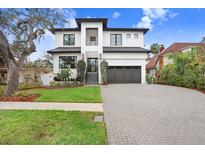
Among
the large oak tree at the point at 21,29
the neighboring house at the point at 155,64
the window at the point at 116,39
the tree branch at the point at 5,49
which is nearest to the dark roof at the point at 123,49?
the window at the point at 116,39

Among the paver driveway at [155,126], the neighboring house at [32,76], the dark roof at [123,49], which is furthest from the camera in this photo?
the dark roof at [123,49]

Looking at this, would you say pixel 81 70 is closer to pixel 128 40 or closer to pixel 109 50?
pixel 109 50

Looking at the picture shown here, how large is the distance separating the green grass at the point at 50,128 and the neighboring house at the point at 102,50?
16.7 meters

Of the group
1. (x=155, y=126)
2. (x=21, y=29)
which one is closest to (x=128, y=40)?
(x=21, y=29)

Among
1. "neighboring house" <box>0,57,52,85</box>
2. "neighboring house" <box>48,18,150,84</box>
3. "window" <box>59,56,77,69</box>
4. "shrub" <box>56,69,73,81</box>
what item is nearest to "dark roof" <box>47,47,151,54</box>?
"neighboring house" <box>48,18,150,84</box>

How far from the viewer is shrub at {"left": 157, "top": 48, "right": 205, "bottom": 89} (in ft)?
64.2

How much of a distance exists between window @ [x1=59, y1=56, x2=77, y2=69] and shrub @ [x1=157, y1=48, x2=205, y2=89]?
10503 millimetres

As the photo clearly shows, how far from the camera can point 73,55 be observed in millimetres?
25828

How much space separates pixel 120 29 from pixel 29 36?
1420 cm

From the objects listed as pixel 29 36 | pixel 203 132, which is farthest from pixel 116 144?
pixel 29 36

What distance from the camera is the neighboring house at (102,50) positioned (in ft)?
83.2

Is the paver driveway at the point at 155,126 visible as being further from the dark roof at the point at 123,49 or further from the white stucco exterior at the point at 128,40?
the white stucco exterior at the point at 128,40

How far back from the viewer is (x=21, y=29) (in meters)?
15.5
